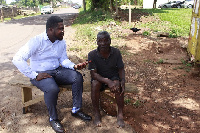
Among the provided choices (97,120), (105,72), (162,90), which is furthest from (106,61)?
(162,90)

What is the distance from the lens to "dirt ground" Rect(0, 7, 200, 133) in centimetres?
311

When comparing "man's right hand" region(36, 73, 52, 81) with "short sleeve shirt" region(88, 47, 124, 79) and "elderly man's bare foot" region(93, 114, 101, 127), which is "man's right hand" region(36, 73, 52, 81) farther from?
"elderly man's bare foot" region(93, 114, 101, 127)

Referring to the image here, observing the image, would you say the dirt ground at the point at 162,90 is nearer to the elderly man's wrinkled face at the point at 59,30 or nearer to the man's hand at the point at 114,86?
the man's hand at the point at 114,86

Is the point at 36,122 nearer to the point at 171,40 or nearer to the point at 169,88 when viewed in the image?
the point at 169,88

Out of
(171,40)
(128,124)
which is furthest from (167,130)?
Result: (171,40)

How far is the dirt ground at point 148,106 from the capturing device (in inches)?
122

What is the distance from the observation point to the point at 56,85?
9.64ft

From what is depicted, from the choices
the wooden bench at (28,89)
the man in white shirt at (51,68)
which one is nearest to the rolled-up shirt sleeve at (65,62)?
the man in white shirt at (51,68)

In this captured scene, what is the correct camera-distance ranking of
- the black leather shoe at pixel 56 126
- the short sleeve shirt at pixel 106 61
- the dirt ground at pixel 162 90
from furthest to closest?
the dirt ground at pixel 162 90 < the short sleeve shirt at pixel 106 61 < the black leather shoe at pixel 56 126

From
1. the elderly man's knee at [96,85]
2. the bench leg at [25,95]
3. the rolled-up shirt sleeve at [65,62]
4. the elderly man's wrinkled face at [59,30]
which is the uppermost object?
the elderly man's wrinkled face at [59,30]

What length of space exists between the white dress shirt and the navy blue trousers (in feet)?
0.42

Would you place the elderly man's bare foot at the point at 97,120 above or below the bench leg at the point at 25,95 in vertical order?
below

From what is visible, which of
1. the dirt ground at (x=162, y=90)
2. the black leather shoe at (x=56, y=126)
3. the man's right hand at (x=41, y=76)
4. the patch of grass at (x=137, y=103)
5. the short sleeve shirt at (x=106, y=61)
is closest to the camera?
the black leather shoe at (x=56, y=126)

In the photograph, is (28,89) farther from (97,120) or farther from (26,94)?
(97,120)
